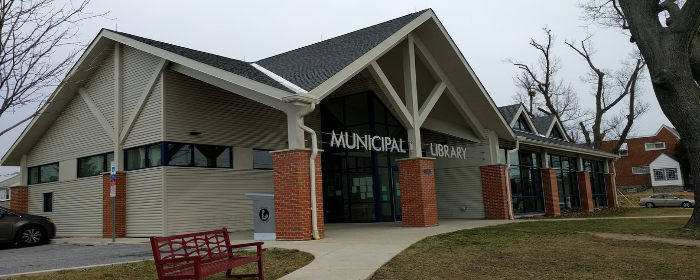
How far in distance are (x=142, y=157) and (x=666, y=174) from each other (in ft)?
173

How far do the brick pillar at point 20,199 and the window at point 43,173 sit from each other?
15.3 inches

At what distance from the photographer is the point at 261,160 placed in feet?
57.5

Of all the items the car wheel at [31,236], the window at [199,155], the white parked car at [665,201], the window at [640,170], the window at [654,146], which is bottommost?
the white parked car at [665,201]

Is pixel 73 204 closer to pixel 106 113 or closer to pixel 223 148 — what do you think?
pixel 106 113

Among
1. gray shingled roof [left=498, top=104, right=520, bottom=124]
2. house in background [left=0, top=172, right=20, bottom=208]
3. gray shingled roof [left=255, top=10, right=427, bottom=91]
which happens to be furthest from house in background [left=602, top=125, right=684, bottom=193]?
house in background [left=0, top=172, right=20, bottom=208]

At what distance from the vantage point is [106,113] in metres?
17.2

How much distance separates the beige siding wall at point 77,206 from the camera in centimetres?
1716

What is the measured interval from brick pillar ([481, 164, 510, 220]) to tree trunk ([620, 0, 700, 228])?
741 centimetres

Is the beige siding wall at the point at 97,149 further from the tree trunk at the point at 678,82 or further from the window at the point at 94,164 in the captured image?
the tree trunk at the point at 678,82

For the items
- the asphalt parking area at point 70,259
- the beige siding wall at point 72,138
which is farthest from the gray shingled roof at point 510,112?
the asphalt parking area at point 70,259

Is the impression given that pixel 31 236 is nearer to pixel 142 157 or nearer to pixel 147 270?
pixel 142 157

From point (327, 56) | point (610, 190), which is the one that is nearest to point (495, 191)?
point (327, 56)

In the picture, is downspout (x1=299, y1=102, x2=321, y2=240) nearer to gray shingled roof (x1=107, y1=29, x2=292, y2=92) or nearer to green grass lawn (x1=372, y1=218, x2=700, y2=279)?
gray shingled roof (x1=107, y1=29, x2=292, y2=92)

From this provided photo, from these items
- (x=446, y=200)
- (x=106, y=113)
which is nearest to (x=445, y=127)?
(x=446, y=200)
